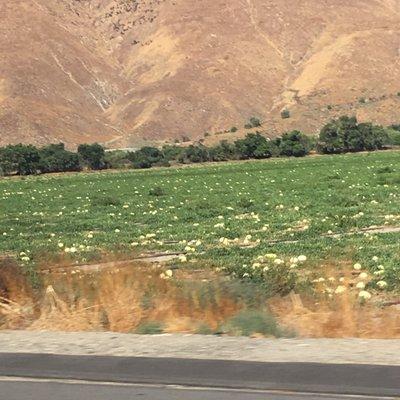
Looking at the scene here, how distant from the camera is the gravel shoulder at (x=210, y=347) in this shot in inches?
314

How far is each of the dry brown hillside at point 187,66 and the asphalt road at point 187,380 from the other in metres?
113

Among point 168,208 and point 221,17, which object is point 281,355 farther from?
point 221,17

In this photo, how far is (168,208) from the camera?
30516 mm

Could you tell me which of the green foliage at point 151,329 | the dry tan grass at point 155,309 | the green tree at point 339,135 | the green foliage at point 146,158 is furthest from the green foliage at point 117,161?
the green foliage at point 151,329

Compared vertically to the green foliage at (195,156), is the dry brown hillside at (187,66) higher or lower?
higher

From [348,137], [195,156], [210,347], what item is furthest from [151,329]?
[348,137]

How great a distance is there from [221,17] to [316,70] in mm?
24372

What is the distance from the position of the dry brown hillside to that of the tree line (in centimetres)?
2991

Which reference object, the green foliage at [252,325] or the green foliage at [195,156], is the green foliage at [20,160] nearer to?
the green foliage at [195,156]

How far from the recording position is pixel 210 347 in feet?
28.4

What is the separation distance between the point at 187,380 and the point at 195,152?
81.5m

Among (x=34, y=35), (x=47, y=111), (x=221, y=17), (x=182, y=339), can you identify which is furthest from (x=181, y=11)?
(x=182, y=339)

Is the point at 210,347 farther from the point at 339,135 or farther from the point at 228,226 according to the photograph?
the point at 339,135

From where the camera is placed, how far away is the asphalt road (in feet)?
22.4
